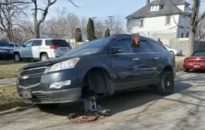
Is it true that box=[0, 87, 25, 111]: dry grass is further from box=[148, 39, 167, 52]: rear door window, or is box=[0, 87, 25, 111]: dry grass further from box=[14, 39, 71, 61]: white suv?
box=[14, 39, 71, 61]: white suv

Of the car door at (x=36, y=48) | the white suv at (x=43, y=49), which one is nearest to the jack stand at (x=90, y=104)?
the white suv at (x=43, y=49)

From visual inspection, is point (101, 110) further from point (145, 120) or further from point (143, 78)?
point (143, 78)

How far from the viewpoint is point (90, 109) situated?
8.54 metres

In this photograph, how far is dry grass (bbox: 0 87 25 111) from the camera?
971 centimetres

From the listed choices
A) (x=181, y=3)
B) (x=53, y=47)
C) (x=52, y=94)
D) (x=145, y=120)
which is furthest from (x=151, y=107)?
(x=181, y=3)

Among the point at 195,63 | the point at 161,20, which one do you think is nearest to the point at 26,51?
the point at 195,63

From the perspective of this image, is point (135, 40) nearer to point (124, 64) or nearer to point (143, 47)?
point (143, 47)

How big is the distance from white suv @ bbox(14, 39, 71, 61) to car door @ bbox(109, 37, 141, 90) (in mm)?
14457

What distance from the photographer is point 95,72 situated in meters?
8.97

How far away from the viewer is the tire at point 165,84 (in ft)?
37.6

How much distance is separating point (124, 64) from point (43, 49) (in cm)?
1669

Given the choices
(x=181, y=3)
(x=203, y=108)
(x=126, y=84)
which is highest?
(x=181, y=3)

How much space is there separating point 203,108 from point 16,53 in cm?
2085

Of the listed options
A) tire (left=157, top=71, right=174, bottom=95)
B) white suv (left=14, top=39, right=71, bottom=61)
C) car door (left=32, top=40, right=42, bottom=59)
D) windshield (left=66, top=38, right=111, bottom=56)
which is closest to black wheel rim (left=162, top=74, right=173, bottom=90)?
tire (left=157, top=71, right=174, bottom=95)
